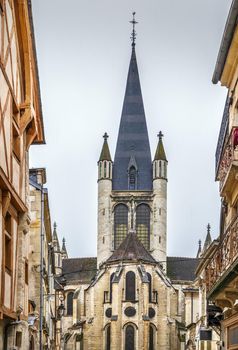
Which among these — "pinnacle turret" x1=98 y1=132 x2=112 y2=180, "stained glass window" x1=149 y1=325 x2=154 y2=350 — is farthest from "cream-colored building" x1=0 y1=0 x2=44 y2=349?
"pinnacle turret" x1=98 y1=132 x2=112 y2=180

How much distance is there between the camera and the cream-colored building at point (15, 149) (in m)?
13.7

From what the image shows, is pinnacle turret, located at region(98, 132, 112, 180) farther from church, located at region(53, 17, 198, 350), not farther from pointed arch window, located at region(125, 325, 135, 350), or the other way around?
pointed arch window, located at region(125, 325, 135, 350)

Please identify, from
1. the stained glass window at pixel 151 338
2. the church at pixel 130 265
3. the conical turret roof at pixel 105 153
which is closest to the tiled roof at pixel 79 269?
the church at pixel 130 265

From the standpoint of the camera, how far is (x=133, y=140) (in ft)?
316

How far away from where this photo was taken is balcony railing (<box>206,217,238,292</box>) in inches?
530

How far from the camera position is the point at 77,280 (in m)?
94.2

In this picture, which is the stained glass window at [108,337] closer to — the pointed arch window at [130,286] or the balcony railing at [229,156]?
the pointed arch window at [130,286]

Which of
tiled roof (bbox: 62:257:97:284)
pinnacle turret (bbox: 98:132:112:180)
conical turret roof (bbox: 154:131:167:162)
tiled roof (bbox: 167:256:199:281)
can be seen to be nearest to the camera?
tiled roof (bbox: 167:256:199:281)

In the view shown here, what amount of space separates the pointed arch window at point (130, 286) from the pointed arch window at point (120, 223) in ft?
33.1

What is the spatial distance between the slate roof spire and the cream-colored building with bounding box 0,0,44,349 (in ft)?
251

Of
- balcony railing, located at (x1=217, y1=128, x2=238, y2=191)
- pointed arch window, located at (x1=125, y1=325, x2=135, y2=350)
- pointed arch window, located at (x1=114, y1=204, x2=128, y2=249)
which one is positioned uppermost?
pointed arch window, located at (x1=114, y1=204, x2=128, y2=249)

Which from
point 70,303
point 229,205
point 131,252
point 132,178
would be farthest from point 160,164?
point 229,205

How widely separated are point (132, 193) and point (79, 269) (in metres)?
12.7

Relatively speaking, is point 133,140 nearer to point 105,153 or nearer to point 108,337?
point 105,153
